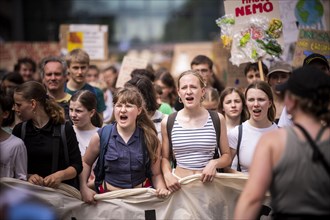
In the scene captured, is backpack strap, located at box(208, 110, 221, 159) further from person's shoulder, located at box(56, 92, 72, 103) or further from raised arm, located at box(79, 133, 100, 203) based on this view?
person's shoulder, located at box(56, 92, 72, 103)

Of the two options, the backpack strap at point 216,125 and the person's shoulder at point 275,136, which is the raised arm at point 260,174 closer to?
the person's shoulder at point 275,136

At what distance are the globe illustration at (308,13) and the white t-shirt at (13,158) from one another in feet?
16.9

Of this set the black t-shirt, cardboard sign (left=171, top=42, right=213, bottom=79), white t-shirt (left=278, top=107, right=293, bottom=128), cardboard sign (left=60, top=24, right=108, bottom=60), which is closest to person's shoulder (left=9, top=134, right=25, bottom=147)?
the black t-shirt

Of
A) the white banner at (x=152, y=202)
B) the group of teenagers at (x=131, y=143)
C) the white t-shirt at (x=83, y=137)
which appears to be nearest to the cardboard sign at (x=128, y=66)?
the white t-shirt at (x=83, y=137)

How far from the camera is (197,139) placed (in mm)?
6184

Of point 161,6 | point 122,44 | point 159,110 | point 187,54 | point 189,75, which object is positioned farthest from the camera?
point 161,6

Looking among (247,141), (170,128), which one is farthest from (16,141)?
(247,141)

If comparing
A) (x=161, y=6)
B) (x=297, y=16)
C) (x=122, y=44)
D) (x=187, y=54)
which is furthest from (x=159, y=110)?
(x=161, y=6)

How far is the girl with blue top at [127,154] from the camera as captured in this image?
596cm

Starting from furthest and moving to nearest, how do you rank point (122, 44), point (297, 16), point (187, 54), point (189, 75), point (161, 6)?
1. point (161, 6)
2. point (122, 44)
3. point (187, 54)
4. point (297, 16)
5. point (189, 75)

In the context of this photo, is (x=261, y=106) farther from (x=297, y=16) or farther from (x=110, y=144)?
(x=297, y=16)

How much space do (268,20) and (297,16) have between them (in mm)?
1150

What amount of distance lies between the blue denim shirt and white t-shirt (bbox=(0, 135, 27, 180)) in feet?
2.55

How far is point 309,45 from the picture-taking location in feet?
27.8
